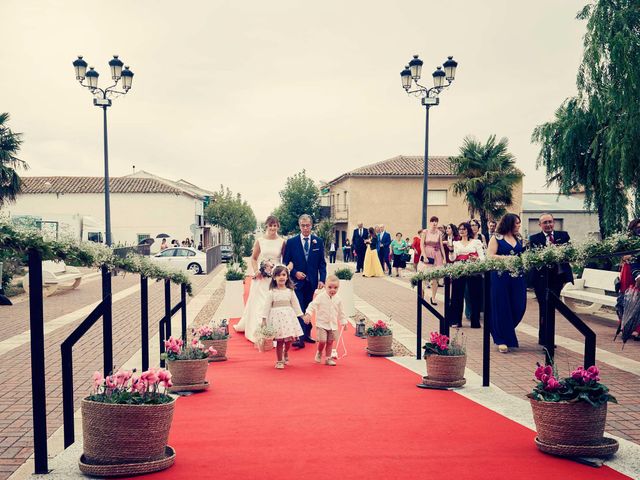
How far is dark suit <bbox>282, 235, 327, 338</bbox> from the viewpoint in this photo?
31.9 ft

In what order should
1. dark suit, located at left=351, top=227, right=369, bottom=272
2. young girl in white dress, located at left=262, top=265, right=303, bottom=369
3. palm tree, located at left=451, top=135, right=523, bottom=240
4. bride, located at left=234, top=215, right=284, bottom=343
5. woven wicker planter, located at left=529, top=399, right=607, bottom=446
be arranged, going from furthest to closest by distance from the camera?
palm tree, located at left=451, top=135, right=523, bottom=240 < dark suit, located at left=351, top=227, right=369, bottom=272 < bride, located at left=234, top=215, right=284, bottom=343 < young girl in white dress, located at left=262, top=265, right=303, bottom=369 < woven wicker planter, located at left=529, top=399, right=607, bottom=446

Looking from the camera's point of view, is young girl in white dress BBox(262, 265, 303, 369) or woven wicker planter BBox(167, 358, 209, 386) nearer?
woven wicker planter BBox(167, 358, 209, 386)

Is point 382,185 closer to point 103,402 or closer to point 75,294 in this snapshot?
point 75,294

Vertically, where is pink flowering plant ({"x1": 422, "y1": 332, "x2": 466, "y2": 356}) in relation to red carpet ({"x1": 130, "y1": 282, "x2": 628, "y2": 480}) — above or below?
above

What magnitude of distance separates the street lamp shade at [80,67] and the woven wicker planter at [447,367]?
1768 cm

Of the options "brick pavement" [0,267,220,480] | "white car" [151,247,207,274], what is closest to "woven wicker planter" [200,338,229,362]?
"brick pavement" [0,267,220,480]

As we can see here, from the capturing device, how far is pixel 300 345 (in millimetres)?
9477

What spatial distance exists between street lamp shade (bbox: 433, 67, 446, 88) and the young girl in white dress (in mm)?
14161

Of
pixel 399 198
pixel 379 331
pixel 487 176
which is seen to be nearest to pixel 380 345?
pixel 379 331

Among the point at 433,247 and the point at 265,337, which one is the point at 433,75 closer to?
the point at 433,247

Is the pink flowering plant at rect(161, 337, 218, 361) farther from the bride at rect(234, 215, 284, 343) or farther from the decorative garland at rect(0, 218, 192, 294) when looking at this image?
the bride at rect(234, 215, 284, 343)

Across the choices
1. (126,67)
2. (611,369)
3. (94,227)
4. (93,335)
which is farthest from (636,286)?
(94,227)

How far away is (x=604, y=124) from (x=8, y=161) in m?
23.0

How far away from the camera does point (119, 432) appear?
Answer: 3699 millimetres
